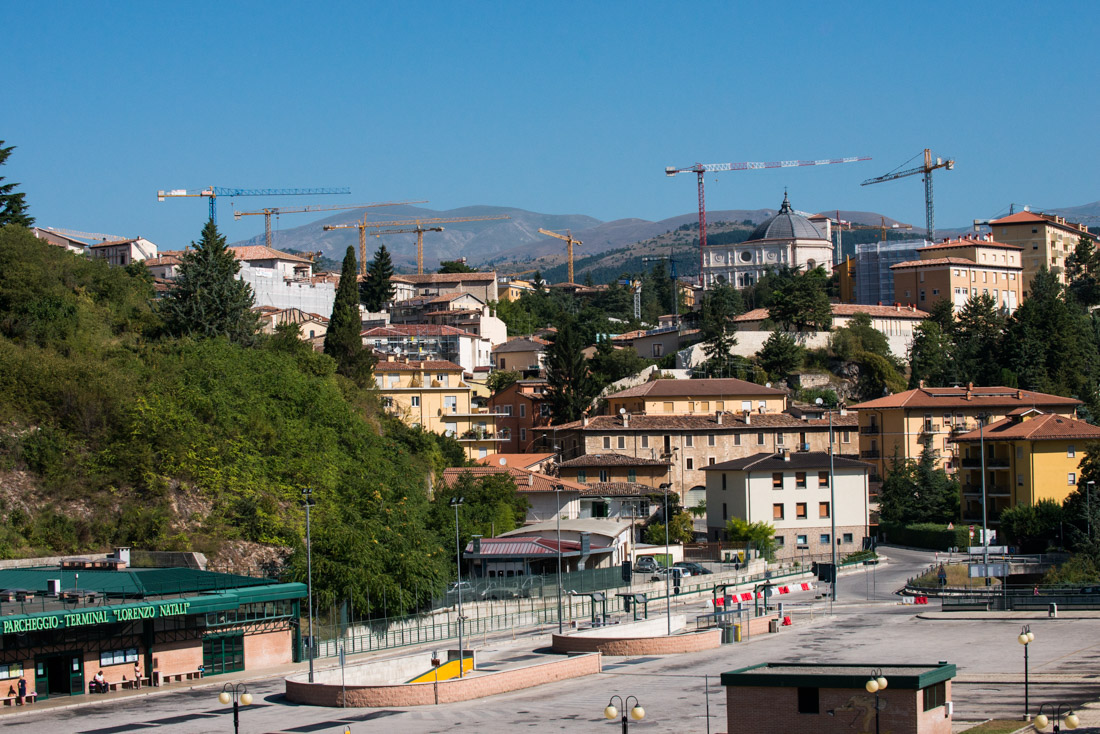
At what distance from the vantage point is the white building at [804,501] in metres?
74.4

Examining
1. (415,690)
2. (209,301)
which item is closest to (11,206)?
(209,301)

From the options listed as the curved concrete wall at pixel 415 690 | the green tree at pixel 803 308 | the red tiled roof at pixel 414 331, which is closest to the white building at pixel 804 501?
the green tree at pixel 803 308

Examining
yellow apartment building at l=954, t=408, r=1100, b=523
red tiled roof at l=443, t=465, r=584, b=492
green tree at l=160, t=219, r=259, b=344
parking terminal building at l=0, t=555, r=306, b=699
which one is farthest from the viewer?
yellow apartment building at l=954, t=408, r=1100, b=523

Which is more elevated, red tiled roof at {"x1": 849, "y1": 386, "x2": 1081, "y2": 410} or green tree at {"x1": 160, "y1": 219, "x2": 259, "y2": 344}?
green tree at {"x1": 160, "y1": 219, "x2": 259, "y2": 344}

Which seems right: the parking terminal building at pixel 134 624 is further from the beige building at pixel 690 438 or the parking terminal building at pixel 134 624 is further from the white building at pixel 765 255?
the white building at pixel 765 255

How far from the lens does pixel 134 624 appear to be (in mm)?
36875

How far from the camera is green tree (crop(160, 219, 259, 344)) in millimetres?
67500

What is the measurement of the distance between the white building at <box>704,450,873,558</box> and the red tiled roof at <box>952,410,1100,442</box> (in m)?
8.69

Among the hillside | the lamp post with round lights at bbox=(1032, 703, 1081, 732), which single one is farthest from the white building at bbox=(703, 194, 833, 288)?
the lamp post with round lights at bbox=(1032, 703, 1081, 732)

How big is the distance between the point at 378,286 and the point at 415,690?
100473 millimetres

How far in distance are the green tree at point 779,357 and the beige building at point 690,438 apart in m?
15.7

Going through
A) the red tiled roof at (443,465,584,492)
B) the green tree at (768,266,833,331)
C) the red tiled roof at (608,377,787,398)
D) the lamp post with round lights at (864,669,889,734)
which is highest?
the green tree at (768,266,833,331)

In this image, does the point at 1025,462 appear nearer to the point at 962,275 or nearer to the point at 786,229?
the point at 962,275

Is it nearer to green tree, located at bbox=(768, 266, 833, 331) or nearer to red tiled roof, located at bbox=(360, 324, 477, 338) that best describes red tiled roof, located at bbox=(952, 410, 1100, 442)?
green tree, located at bbox=(768, 266, 833, 331)
